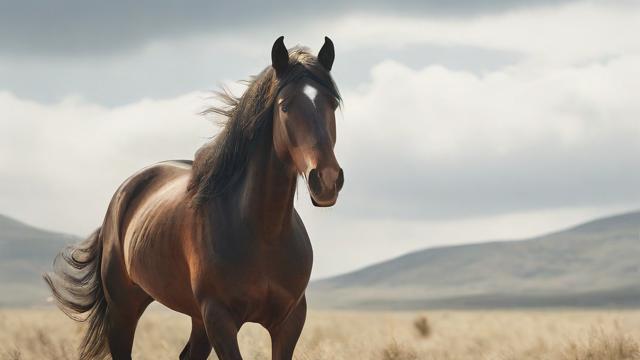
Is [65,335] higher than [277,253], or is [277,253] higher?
[277,253]

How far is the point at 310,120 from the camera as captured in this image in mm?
6320

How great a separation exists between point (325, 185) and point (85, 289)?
4.55m

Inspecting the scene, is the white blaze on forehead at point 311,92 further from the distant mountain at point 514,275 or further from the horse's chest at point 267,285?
the distant mountain at point 514,275

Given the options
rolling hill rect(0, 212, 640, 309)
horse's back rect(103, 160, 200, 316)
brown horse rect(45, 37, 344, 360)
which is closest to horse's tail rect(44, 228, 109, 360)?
horse's back rect(103, 160, 200, 316)

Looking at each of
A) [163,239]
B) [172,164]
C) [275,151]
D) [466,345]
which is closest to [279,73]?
[275,151]

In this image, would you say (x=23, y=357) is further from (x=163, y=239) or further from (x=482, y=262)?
(x=482, y=262)

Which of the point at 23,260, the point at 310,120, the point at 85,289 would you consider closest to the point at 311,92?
the point at 310,120

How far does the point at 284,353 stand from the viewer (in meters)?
7.10

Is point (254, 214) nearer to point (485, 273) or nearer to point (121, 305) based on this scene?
point (121, 305)

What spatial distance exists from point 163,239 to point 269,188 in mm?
1242

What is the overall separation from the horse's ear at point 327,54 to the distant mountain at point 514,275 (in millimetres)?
92948

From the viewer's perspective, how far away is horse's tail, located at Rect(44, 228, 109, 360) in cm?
959

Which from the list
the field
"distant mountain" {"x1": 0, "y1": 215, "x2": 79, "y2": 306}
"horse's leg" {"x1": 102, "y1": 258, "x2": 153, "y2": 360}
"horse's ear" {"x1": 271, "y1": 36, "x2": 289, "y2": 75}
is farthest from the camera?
"distant mountain" {"x1": 0, "y1": 215, "x2": 79, "y2": 306}

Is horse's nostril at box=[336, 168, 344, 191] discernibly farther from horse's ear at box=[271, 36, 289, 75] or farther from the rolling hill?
the rolling hill
